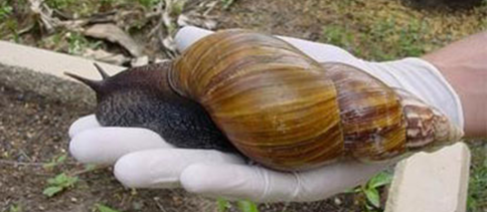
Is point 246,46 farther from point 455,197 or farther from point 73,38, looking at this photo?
point 73,38

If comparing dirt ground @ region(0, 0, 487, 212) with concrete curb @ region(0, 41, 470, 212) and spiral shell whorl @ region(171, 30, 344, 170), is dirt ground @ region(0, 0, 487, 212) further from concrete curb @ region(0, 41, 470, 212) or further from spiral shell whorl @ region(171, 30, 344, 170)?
spiral shell whorl @ region(171, 30, 344, 170)

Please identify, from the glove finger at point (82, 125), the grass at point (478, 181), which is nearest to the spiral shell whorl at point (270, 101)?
the glove finger at point (82, 125)

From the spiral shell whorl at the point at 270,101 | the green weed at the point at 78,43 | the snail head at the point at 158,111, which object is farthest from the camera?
the green weed at the point at 78,43

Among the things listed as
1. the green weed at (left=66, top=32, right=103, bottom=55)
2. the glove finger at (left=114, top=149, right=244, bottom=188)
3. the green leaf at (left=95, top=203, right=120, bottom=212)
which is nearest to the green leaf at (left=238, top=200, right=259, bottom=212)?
the green leaf at (left=95, top=203, right=120, bottom=212)

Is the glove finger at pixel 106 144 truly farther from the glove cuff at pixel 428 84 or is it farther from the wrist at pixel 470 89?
the wrist at pixel 470 89

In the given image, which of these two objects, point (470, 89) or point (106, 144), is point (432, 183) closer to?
point (470, 89)
